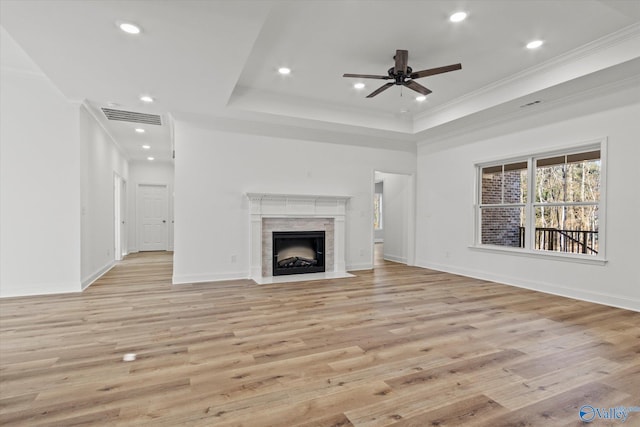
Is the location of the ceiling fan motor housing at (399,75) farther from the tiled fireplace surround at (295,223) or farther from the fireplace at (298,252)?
the fireplace at (298,252)

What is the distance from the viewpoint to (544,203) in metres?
4.79

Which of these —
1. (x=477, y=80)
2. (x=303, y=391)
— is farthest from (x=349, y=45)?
(x=303, y=391)

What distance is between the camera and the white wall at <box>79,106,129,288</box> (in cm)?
475

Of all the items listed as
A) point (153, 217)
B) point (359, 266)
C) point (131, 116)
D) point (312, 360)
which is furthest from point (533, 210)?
point (153, 217)

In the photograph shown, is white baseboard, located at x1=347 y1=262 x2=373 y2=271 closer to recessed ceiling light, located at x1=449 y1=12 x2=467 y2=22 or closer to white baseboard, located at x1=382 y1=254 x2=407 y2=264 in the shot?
white baseboard, located at x1=382 y1=254 x2=407 y2=264

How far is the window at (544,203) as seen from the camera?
4367 millimetres

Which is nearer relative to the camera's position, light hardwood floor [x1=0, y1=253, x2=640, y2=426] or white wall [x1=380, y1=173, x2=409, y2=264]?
light hardwood floor [x1=0, y1=253, x2=640, y2=426]

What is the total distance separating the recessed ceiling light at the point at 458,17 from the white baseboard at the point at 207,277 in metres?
4.60

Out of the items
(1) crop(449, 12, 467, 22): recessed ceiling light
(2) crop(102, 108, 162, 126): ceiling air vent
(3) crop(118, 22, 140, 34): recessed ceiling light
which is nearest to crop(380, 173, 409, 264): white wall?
(1) crop(449, 12, 467, 22): recessed ceiling light

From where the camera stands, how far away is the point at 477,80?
4.57 m

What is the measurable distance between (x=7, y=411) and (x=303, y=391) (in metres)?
1.63

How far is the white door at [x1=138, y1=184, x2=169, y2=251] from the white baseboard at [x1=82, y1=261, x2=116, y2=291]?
3121 mm

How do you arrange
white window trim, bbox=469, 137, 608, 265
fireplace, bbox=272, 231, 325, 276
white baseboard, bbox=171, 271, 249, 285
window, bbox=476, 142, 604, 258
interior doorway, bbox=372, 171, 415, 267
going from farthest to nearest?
interior doorway, bbox=372, 171, 415, 267 < fireplace, bbox=272, 231, 325, 276 < white baseboard, bbox=171, 271, 249, 285 < window, bbox=476, 142, 604, 258 < white window trim, bbox=469, 137, 608, 265

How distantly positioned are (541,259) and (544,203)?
836 millimetres
